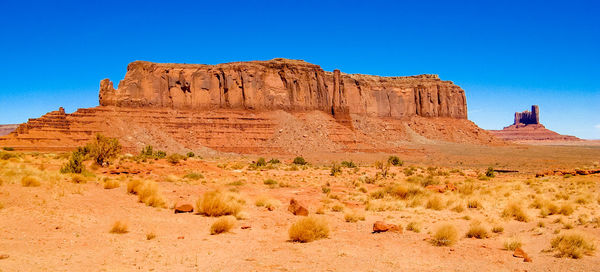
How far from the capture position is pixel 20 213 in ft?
31.4

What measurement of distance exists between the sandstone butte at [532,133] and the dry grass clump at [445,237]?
18733 centimetres

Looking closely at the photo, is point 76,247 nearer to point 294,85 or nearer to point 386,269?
point 386,269

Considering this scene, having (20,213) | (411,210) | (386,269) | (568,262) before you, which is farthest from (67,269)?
(411,210)

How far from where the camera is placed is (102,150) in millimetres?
22844

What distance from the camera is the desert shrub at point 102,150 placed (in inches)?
894

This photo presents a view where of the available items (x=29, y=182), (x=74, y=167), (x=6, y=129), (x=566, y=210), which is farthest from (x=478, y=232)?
(x=6, y=129)

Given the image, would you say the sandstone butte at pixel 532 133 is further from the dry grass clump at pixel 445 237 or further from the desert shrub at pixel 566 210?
the dry grass clump at pixel 445 237

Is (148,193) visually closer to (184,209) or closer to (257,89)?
(184,209)

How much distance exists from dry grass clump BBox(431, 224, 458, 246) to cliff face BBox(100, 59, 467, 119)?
63.7 metres

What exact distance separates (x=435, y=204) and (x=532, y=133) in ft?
640

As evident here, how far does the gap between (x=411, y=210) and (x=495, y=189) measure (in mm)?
7686

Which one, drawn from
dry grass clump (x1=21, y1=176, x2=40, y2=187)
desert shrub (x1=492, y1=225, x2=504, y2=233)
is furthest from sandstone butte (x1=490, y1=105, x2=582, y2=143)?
dry grass clump (x1=21, y1=176, x2=40, y2=187)

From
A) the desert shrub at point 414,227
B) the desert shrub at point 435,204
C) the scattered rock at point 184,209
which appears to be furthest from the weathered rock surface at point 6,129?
the desert shrub at point 414,227

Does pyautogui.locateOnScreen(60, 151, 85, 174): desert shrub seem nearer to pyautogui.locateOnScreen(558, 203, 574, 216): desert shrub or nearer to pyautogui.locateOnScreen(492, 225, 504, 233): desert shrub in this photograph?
pyautogui.locateOnScreen(492, 225, 504, 233): desert shrub
